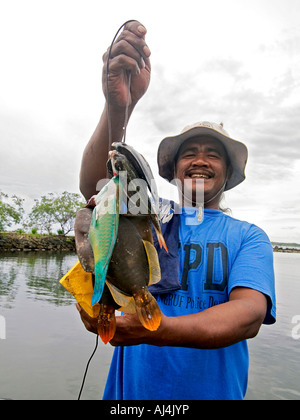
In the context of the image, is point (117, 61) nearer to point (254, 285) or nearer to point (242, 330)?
point (254, 285)

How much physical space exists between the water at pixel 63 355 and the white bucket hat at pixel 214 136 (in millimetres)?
7450

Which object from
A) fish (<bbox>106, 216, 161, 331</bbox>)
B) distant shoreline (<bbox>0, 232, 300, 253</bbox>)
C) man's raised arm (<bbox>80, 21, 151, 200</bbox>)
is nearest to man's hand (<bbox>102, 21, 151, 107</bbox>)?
man's raised arm (<bbox>80, 21, 151, 200</bbox>)

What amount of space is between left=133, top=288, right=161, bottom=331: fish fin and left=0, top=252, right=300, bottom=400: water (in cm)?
813

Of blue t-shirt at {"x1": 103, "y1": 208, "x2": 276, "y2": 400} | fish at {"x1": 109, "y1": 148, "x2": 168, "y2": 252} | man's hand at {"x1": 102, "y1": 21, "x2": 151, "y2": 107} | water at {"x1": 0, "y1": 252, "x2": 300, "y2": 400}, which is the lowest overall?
water at {"x1": 0, "y1": 252, "x2": 300, "y2": 400}

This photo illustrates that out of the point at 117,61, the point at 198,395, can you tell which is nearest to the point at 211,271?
the point at 198,395

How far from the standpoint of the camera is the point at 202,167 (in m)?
2.67

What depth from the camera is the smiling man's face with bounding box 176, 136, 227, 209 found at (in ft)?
8.73

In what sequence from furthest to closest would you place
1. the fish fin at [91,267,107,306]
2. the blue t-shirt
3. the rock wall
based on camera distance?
the rock wall, the blue t-shirt, the fish fin at [91,267,107,306]

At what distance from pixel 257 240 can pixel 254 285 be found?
1.53 feet

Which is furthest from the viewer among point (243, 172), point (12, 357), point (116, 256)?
point (12, 357)

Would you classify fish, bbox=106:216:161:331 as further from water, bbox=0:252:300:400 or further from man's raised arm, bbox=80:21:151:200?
water, bbox=0:252:300:400

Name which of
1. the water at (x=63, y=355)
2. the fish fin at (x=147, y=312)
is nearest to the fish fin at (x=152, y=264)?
the fish fin at (x=147, y=312)

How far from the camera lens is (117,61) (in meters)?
1.90

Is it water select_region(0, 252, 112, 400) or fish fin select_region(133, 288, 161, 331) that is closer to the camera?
fish fin select_region(133, 288, 161, 331)
